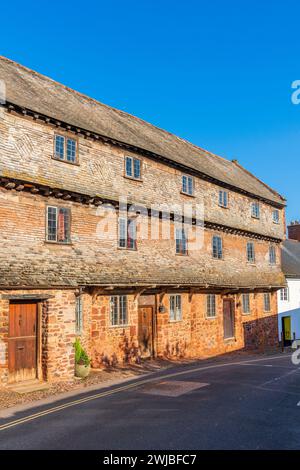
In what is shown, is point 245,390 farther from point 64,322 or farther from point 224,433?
point 64,322

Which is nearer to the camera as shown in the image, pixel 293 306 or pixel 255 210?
pixel 255 210

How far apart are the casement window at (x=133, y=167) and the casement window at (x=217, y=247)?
6995mm

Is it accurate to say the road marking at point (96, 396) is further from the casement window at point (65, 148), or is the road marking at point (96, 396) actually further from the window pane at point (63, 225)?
the casement window at point (65, 148)

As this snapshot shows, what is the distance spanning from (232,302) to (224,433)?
18.3m

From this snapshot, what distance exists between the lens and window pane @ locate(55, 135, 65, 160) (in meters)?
17.1

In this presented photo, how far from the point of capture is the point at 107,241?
18.7 meters

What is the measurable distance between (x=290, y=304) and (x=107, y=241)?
21.0m

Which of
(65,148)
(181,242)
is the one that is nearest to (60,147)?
(65,148)

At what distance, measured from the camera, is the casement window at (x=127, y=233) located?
63.9 ft

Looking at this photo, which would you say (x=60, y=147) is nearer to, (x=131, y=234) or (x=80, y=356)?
(x=131, y=234)

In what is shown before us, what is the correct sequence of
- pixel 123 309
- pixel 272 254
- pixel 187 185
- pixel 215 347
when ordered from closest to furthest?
pixel 123 309, pixel 187 185, pixel 215 347, pixel 272 254

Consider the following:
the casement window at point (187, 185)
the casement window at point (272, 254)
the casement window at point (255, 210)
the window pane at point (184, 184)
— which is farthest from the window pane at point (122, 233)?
the casement window at point (272, 254)

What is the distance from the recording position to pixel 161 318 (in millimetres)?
20984
